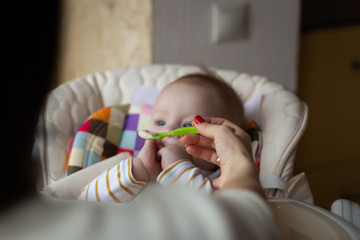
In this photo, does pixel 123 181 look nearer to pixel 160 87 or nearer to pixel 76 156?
pixel 76 156

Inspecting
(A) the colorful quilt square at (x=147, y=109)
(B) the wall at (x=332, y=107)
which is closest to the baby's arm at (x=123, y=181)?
(A) the colorful quilt square at (x=147, y=109)

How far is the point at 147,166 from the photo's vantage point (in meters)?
0.64

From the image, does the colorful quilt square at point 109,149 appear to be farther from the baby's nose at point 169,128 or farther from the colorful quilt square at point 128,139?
the baby's nose at point 169,128

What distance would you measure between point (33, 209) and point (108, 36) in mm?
1002

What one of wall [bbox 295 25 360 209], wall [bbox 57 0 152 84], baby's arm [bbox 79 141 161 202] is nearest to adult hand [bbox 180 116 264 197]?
baby's arm [bbox 79 141 161 202]

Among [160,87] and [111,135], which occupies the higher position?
[160,87]

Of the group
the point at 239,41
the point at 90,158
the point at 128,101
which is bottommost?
the point at 90,158

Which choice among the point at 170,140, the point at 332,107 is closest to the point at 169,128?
the point at 170,140

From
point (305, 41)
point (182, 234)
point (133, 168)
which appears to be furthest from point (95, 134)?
point (305, 41)

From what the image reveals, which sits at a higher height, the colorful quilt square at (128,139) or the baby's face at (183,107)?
the baby's face at (183,107)

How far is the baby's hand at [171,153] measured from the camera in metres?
0.64

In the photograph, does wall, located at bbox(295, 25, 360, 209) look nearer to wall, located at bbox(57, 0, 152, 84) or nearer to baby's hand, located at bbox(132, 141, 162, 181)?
wall, located at bbox(57, 0, 152, 84)

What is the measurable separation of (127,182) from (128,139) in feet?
0.82

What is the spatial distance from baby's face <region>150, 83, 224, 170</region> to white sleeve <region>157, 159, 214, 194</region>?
101 millimetres
